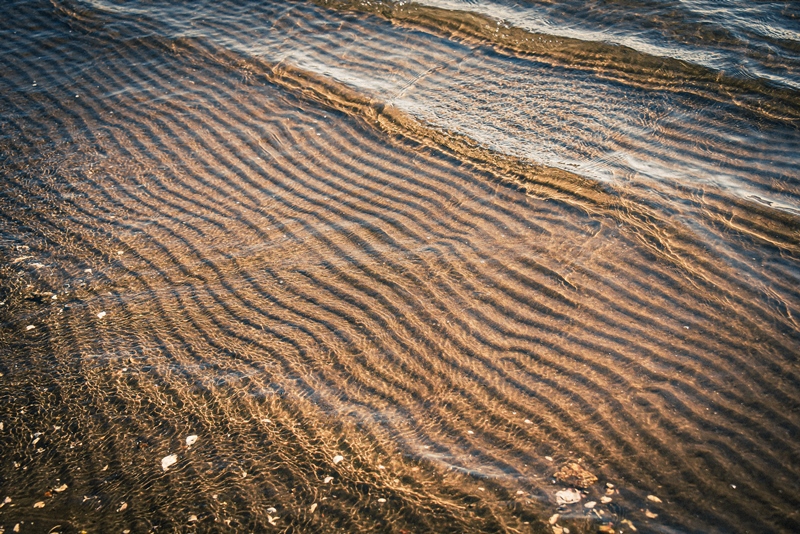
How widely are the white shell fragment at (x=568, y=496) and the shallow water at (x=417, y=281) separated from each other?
47 millimetres

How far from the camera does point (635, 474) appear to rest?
3.07m

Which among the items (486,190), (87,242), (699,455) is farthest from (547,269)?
(87,242)

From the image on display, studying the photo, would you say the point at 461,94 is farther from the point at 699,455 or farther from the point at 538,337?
the point at 699,455

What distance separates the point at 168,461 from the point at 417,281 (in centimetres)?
199

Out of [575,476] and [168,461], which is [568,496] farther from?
[168,461]

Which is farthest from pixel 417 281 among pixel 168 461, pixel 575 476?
pixel 168 461

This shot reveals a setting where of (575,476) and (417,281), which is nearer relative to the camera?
(575,476)

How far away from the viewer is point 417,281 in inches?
166

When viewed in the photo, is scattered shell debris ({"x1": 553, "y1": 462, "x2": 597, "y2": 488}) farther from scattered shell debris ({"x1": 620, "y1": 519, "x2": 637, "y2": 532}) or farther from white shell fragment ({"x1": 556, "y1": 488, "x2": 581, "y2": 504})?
scattered shell debris ({"x1": 620, "y1": 519, "x2": 637, "y2": 532})

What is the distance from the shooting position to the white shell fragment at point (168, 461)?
3242 mm

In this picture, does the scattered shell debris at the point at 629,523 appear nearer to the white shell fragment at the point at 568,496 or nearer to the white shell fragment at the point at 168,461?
the white shell fragment at the point at 568,496

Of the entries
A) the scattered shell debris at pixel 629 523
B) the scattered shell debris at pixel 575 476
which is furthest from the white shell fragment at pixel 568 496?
the scattered shell debris at pixel 629 523

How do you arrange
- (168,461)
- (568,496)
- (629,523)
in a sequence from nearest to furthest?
(629,523) → (568,496) → (168,461)

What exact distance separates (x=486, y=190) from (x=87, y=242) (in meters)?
3.35
